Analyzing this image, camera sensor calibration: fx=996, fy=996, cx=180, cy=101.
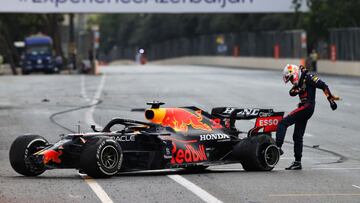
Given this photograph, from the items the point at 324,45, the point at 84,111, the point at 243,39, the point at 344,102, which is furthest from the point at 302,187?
the point at 243,39

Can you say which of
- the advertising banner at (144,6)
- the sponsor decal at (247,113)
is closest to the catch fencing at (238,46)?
the advertising banner at (144,6)

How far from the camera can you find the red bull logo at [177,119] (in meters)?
13.7

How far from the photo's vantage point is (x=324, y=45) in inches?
2522

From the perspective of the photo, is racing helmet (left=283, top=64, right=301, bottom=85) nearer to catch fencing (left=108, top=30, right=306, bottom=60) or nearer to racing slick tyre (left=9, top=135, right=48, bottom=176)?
racing slick tyre (left=9, top=135, right=48, bottom=176)

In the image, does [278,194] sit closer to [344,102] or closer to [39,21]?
[344,102]

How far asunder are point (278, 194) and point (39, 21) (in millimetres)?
84053

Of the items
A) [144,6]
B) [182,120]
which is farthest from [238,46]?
[182,120]

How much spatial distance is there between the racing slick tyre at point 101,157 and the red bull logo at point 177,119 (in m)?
1.10

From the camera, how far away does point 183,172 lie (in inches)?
550

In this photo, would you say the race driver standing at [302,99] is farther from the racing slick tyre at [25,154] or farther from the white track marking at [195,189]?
the racing slick tyre at [25,154]

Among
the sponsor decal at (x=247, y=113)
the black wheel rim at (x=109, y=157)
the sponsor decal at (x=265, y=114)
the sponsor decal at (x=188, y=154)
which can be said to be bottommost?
the sponsor decal at (x=188, y=154)

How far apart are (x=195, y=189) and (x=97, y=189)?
3.85 ft

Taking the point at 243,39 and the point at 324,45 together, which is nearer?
the point at 324,45

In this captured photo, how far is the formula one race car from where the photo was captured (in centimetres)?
1273
